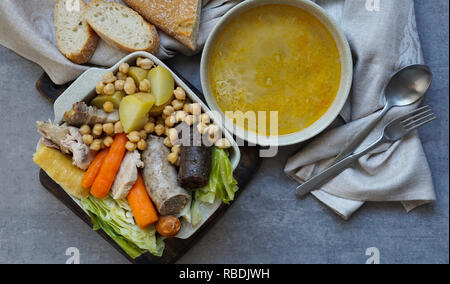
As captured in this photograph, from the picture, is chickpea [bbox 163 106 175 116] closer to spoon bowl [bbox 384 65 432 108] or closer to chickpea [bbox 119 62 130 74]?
chickpea [bbox 119 62 130 74]

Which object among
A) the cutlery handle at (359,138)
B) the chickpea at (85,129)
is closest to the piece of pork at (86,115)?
the chickpea at (85,129)

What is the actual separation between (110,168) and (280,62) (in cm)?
101

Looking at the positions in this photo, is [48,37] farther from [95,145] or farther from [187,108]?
[187,108]

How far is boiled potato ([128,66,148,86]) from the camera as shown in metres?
2.01

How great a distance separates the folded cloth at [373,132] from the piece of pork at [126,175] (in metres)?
0.85

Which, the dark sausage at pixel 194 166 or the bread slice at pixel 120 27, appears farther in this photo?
the bread slice at pixel 120 27

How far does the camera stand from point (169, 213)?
1992mm

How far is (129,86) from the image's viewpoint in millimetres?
1990

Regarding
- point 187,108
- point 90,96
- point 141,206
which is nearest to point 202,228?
point 141,206

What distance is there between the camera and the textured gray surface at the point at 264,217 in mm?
2336

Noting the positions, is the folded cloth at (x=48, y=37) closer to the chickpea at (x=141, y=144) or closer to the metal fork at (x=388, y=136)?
the chickpea at (x=141, y=144)

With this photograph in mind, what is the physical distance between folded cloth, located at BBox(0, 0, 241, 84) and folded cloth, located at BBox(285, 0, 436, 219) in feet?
2.08

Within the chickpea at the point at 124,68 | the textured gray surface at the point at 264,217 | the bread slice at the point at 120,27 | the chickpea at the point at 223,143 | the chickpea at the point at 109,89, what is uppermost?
the bread slice at the point at 120,27
